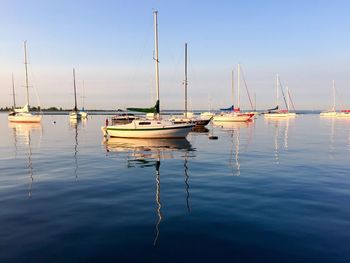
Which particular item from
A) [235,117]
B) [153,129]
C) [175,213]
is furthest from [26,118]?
[175,213]

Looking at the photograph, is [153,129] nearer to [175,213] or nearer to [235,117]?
[175,213]

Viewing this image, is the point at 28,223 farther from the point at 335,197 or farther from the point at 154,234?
the point at 335,197

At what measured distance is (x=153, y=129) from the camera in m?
33.4

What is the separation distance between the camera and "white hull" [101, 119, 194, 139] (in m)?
33.4

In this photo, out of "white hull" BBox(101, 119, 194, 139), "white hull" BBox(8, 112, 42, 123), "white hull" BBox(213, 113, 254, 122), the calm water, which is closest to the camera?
the calm water

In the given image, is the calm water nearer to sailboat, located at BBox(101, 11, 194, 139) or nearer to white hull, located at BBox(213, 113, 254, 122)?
sailboat, located at BBox(101, 11, 194, 139)

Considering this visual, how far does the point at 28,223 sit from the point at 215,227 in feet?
17.6

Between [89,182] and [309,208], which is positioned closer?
[309,208]

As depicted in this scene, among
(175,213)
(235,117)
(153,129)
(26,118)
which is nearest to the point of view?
(175,213)

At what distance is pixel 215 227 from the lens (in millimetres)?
8289

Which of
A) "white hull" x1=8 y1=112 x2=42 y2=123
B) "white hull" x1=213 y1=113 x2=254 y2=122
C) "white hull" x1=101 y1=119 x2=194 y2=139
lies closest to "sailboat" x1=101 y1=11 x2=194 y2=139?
"white hull" x1=101 y1=119 x2=194 y2=139

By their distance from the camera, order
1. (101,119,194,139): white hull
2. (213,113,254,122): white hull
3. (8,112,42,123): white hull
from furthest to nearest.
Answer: (213,113,254,122): white hull
(8,112,42,123): white hull
(101,119,194,139): white hull

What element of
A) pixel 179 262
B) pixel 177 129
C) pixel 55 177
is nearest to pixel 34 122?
pixel 177 129

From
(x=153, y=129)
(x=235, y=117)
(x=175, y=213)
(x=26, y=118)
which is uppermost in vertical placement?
(x=26, y=118)
